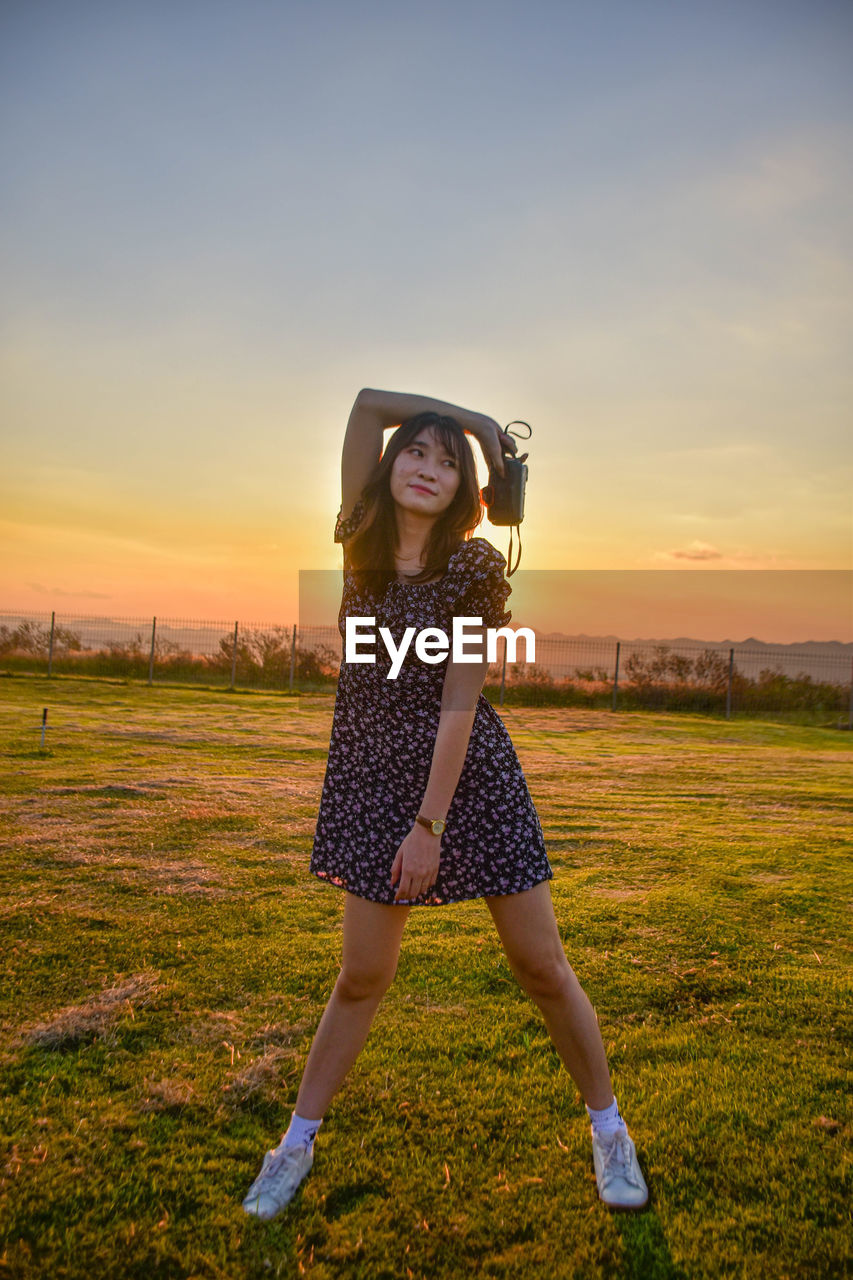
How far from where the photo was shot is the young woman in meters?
2.08

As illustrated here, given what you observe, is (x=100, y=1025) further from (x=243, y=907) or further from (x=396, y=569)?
(x=396, y=569)

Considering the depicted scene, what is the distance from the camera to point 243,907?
4.55 m

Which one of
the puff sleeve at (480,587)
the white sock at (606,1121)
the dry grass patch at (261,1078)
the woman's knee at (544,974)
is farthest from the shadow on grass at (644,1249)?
the puff sleeve at (480,587)

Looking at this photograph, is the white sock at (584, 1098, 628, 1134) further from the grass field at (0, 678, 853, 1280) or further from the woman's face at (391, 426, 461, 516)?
the woman's face at (391, 426, 461, 516)

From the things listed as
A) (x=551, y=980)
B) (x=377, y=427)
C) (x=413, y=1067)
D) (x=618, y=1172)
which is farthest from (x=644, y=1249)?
(x=377, y=427)

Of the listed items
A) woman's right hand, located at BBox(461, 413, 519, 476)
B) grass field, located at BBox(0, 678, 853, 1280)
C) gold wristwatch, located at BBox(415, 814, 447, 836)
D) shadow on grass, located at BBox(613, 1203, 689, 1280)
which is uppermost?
woman's right hand, located at BBox(461, 413, 519, 476)

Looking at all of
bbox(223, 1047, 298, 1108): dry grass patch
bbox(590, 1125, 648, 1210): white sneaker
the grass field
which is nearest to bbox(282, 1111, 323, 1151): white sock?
the grass field

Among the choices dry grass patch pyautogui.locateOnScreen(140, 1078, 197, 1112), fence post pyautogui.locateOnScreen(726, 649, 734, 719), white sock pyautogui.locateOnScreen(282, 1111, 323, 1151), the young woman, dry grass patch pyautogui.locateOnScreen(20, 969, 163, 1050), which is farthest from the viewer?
fence post pyautogui.locateOnScreen(726, 649, 734, 719)

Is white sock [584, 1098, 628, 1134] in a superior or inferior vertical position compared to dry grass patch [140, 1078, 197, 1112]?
superior

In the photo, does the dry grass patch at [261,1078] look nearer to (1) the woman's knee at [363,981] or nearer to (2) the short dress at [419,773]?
(1) the woman's knee at [363,981]

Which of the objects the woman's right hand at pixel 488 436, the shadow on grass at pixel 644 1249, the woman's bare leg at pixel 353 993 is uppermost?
the woman's right hand at pixel 488 436

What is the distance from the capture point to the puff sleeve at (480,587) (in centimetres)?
208

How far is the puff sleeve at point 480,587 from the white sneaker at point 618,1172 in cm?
141

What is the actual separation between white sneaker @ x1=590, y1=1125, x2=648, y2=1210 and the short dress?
2.51 ft
